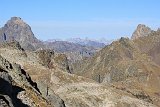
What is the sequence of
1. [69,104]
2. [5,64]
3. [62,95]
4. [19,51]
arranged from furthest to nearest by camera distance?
1. [19,51]
2. [62,95]
3. [69,104]
4. [5,64]

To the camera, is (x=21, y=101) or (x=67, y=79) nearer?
(x=21, y=101)

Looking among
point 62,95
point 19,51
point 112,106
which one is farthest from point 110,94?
point 19,51

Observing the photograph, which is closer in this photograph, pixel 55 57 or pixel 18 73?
pixel 18 73

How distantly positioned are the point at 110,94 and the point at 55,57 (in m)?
41.6

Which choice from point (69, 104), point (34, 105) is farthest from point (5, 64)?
point (69, 104)

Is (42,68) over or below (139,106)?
over

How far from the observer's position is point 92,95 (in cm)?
9525

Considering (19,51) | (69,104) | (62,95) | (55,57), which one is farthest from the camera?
(55,57)

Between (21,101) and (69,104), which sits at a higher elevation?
(21,101)

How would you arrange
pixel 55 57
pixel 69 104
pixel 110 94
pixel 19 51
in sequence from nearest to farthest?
pixel 69 104 < pixel 110 94 < pixel 19 51 < pixel 55 57

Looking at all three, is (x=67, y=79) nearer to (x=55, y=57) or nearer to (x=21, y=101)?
(x=55, y=57)

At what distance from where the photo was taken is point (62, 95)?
92.2 meters

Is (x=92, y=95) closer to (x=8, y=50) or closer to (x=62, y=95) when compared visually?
(x=62, y=95)

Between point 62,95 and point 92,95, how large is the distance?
270 inches
